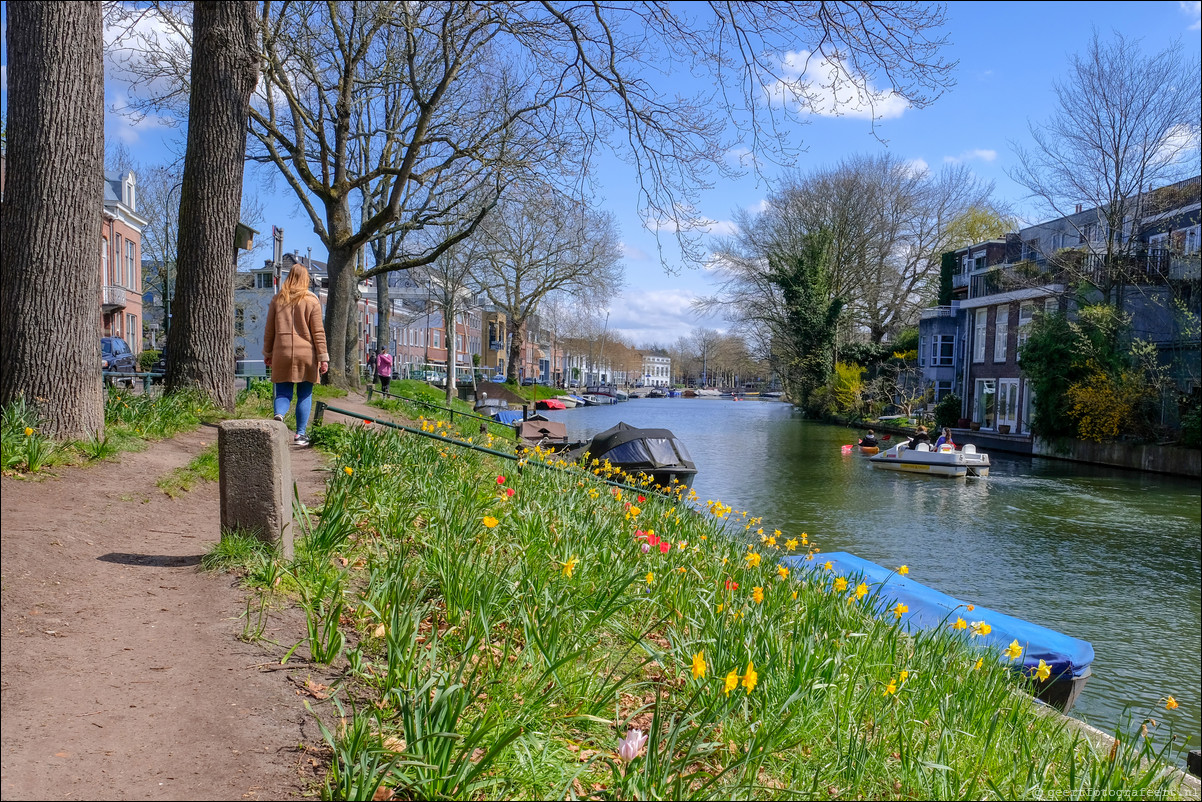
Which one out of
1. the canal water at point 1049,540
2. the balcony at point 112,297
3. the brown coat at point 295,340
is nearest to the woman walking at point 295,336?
the brown coat at point 295,340

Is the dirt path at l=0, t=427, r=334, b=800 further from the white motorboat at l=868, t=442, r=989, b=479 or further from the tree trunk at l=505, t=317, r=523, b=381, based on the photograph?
the tree trunk at l=505, t=317, r=523, b=381

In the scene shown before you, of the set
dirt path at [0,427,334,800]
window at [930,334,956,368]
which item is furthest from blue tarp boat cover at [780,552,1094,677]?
window at [930,334,956,368]

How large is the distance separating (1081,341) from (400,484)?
34254 millimetres

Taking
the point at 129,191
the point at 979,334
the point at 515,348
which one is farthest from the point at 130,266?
the point at 979,334

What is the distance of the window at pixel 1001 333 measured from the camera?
4600cm

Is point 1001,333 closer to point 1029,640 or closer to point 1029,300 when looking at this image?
point 1029,300

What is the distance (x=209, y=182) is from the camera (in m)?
10.0

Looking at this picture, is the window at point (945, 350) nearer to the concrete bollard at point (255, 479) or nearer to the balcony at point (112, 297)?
the balcony at point (112, 297)

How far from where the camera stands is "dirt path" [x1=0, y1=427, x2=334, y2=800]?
2748 millimetres

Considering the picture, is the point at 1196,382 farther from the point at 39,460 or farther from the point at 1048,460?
the point at 39,460

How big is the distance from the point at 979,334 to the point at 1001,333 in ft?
7.72

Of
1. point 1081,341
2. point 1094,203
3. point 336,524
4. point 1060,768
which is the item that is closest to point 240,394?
point 336,524

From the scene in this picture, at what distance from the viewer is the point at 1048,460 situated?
35.4m

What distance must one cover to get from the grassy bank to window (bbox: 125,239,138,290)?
1804 inches
